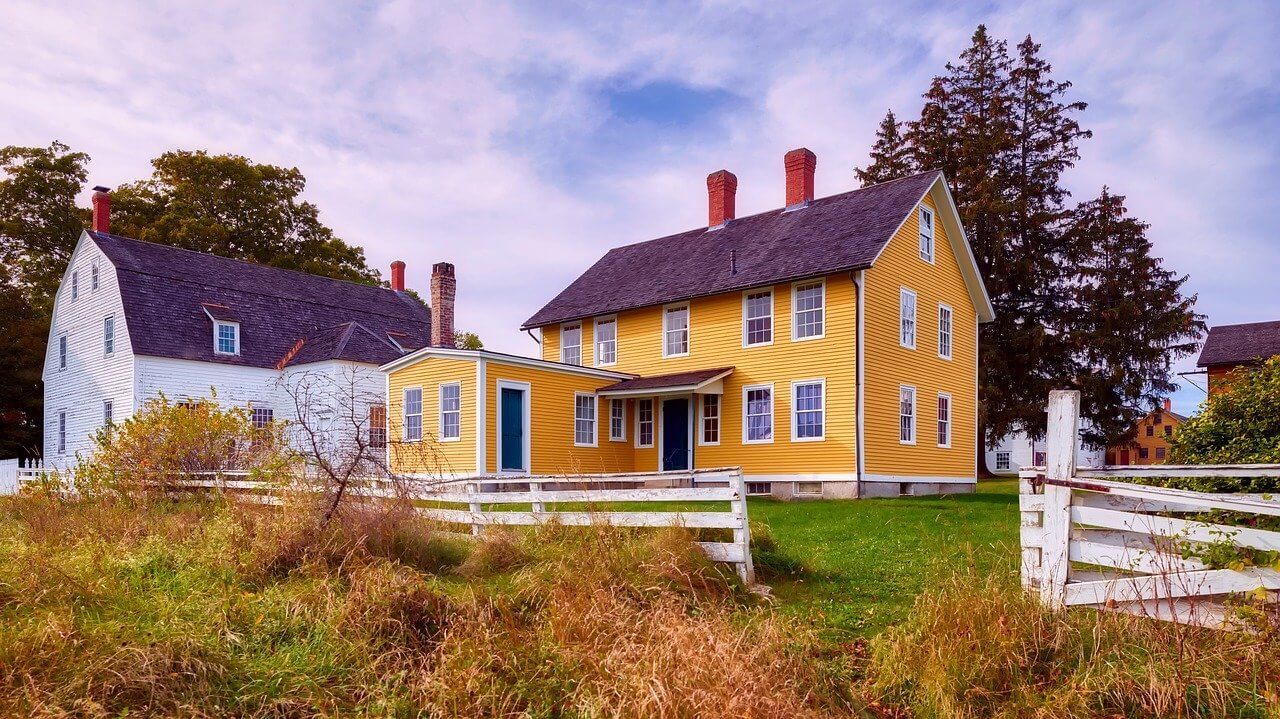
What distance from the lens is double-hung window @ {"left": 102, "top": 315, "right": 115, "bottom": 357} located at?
91.3 feet

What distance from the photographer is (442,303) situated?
82.2 feet

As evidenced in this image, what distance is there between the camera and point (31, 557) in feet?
24.6

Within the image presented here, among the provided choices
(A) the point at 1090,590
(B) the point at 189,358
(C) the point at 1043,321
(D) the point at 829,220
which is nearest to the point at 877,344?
(D) the point at 829,220

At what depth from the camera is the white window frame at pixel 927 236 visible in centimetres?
2242

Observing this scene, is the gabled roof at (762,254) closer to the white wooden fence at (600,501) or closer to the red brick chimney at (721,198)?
the red brick chimney at (721,198)

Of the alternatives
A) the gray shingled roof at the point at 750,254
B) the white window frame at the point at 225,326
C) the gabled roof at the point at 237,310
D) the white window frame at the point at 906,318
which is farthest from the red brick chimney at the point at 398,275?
the white window frame at the point at 906,318

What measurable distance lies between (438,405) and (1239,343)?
3153 cm

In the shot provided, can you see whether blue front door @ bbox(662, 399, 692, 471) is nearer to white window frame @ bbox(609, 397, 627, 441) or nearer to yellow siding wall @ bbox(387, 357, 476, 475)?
white window frame @ bbox(609, 397, 627, 441)

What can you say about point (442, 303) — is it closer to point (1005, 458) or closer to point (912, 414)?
point (912, 414)

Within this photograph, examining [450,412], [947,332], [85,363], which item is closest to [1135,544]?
[450,412]

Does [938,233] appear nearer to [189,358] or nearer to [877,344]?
[877,344]

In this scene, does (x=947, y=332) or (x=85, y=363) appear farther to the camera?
(x=85, y=363)

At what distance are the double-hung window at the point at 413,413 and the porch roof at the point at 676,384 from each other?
4222 mm

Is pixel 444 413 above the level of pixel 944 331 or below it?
below
